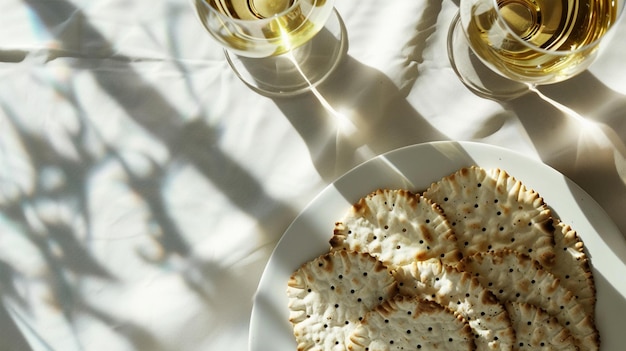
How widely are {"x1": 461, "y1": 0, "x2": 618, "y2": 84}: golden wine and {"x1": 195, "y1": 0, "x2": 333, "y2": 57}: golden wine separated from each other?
193 mm

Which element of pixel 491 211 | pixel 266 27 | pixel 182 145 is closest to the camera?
pixel 266 27

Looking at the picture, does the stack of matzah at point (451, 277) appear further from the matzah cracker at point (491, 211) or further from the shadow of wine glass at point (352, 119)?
the shadow of wine glass at point (352, 119)

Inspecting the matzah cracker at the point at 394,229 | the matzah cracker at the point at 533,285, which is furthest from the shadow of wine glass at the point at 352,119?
the matzah cracker at the point at 533,285

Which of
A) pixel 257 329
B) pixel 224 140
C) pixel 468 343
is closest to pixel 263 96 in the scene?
pixel 224 140

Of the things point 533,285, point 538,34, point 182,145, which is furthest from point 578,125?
point 182,145

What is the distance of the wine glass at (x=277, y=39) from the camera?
2.68 feet

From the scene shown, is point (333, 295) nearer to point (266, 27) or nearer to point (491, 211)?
point (491, 211)

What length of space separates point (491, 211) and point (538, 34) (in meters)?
0.25

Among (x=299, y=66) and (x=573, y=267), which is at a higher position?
(x=299, y=66)

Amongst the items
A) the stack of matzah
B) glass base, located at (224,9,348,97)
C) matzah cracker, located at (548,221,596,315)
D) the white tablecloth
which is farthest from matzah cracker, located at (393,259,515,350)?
glass base, located at (224,9,348,97)

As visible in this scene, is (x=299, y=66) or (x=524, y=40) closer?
(x=524, y=40)

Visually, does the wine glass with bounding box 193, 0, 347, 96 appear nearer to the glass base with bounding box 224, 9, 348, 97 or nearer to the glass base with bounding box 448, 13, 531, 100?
the glass base with bounding box 224, 9, 348, 97

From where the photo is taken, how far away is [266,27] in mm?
811

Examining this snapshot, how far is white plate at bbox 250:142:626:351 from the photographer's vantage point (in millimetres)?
907
